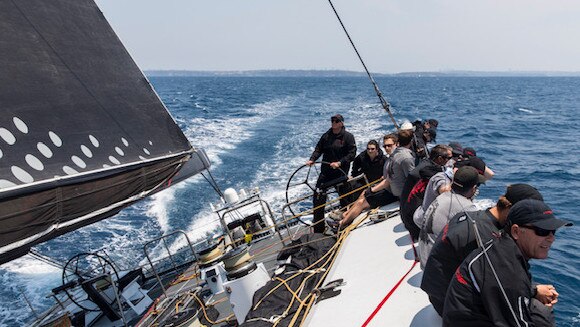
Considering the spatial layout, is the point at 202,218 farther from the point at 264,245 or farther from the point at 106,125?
the point at 106,125

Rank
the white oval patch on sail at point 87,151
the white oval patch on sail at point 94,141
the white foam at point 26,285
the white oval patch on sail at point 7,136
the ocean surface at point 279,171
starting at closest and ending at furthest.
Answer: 1. the white oval patch on sail at point 7,136
2. the white oval patch on sail at point 87,151
3. the white oval patch on sail at point 94,141
4. the white foam at point 26,285
5. the ocean surface at point 279,171

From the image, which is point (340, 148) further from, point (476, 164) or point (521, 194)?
point (521, 194)

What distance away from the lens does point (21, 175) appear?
101 inches

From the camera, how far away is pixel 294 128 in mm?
20938

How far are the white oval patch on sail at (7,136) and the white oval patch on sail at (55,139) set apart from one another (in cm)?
31

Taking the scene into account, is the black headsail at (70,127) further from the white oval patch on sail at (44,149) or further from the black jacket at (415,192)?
the black jacket at (415,192)

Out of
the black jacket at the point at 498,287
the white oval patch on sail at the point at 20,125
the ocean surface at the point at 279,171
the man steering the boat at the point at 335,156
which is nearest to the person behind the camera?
→ the black jacket at the point at 498,287

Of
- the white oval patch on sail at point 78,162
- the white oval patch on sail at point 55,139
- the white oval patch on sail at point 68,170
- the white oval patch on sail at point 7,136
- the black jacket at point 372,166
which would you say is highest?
the white oval patch on sail at point 7,136

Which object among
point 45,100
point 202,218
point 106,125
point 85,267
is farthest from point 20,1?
point 202,218

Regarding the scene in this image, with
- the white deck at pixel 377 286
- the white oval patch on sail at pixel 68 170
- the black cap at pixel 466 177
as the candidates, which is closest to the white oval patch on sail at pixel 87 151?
the white oval patch on sail at pixel 68 170

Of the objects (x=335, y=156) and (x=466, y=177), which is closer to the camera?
(x=466, y=177)

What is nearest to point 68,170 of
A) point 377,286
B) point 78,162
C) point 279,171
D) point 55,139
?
point 78,162

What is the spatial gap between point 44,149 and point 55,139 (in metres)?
0.19

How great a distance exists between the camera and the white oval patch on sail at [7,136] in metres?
2.70
